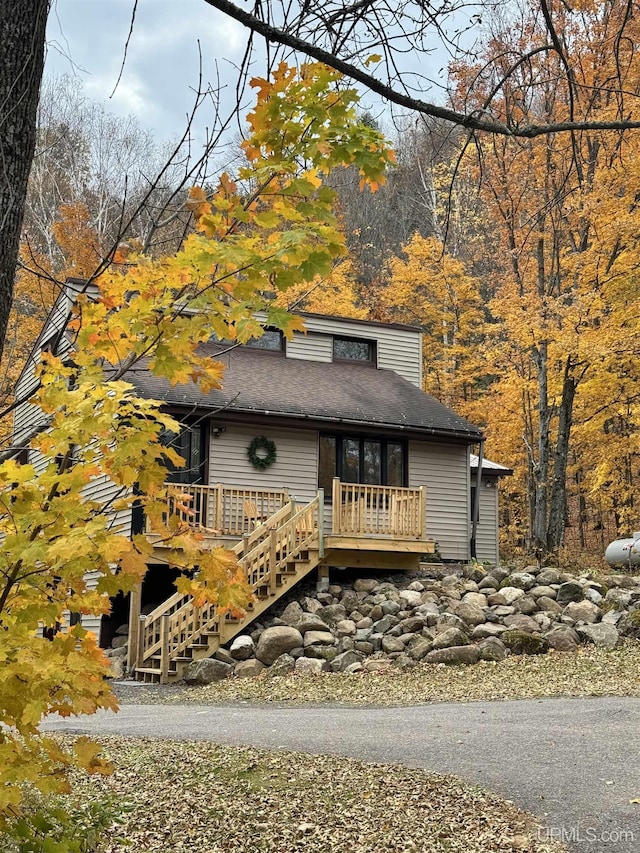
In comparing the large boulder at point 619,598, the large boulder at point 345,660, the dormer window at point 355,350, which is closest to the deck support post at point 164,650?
the large boulder at point 345,660

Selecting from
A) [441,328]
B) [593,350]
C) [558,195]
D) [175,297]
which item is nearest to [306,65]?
[175,297]

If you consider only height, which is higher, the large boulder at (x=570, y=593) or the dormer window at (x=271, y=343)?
the dormer window at (x=271, y=343)

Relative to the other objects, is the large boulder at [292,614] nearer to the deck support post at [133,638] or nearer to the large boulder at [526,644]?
the deck support post at [133,638]

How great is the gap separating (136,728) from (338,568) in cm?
835

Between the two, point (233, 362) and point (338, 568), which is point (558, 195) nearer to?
point (338, 568)

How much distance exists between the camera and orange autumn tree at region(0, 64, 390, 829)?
2.83 m

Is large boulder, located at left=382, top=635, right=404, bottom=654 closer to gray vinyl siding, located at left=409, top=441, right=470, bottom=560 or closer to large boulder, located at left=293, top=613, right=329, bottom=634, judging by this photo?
large boulder, located at left=293, top=613, right=329, bottom=634

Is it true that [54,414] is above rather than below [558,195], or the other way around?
below

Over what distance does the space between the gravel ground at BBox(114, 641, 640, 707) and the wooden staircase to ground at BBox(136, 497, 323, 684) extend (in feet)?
2.22

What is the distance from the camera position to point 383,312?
32688mm

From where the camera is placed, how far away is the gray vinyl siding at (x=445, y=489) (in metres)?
19.2

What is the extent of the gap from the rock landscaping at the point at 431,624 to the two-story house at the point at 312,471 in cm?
59

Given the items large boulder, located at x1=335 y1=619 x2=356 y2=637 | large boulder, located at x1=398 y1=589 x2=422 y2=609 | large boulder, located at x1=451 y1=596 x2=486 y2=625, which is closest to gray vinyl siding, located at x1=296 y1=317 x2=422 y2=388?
large boulder, located at x1=398 y1=589 x2=422 y2=609

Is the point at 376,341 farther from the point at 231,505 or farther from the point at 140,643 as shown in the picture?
the point at 140,643
